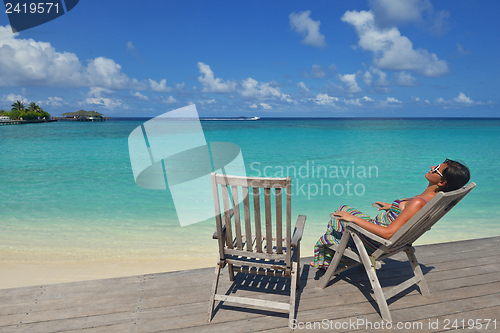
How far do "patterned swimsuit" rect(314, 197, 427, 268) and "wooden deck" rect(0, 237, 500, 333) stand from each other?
217mm

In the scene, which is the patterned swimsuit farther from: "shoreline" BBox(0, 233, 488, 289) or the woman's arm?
"shoreline" BBox(0, 233, 488, 289)

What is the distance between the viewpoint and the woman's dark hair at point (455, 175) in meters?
2.22

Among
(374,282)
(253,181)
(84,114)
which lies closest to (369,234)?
(374,282)

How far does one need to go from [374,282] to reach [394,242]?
375mm

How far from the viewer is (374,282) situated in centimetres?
240

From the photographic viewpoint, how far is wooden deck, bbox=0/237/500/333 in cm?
A: 233

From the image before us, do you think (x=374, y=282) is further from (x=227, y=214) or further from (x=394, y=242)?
(x=227, y=214)

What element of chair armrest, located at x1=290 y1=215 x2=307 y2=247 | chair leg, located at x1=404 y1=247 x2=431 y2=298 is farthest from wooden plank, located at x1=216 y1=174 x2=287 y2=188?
chair leg, located at x1=404 y1=247 x2=431 y2=298

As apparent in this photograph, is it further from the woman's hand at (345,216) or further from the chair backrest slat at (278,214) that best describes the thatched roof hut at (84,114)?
the woman's hand at (345,216)

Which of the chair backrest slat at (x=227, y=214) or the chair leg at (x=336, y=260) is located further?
the chair leg at (x=336, y=260)

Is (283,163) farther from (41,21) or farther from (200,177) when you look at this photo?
(41,21)

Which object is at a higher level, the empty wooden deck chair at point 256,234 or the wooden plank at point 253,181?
the wooden plank at point 253,181

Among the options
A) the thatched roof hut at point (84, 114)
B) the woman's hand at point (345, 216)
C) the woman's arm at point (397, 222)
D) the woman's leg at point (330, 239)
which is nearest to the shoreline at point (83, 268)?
the woman's leg at point (330, 239)

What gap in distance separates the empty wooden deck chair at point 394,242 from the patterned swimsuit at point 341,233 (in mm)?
64
